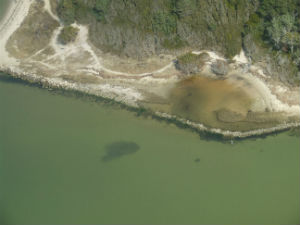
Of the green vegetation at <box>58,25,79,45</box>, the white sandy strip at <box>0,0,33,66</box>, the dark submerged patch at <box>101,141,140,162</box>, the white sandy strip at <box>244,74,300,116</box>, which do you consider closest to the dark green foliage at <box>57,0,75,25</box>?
the green vegetation at <box>58,25,79,45</box>

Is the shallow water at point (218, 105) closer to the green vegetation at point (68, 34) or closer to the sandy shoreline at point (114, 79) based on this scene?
the sandy shoreline at point (114, 79)

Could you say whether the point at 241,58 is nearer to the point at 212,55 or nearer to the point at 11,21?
the point at 212,55

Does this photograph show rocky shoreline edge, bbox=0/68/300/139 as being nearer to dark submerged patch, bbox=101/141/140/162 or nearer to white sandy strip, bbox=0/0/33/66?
white sandy strip, bbox=0/0/33/66

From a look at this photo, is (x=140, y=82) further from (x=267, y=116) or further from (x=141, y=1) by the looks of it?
(x=267, y=116)

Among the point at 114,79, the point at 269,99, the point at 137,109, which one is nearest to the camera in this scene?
the point at 269,99

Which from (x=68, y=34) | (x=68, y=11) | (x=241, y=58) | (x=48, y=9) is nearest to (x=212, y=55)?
(x=241, y=58)

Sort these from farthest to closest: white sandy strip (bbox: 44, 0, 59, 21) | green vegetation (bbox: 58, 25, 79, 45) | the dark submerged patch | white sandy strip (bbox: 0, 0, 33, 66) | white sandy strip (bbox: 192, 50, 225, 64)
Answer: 1. white sandy strip (bbox: 44, 0, 59, 21)
2. white sandy strip (bbox: 0, 0, 33, 66)
3. green vegetation (bbox: 58, 25, 79, 45)
4. white sandy strip (bbox: 192, 50, 225, 64)
5. the dark submerged patch
